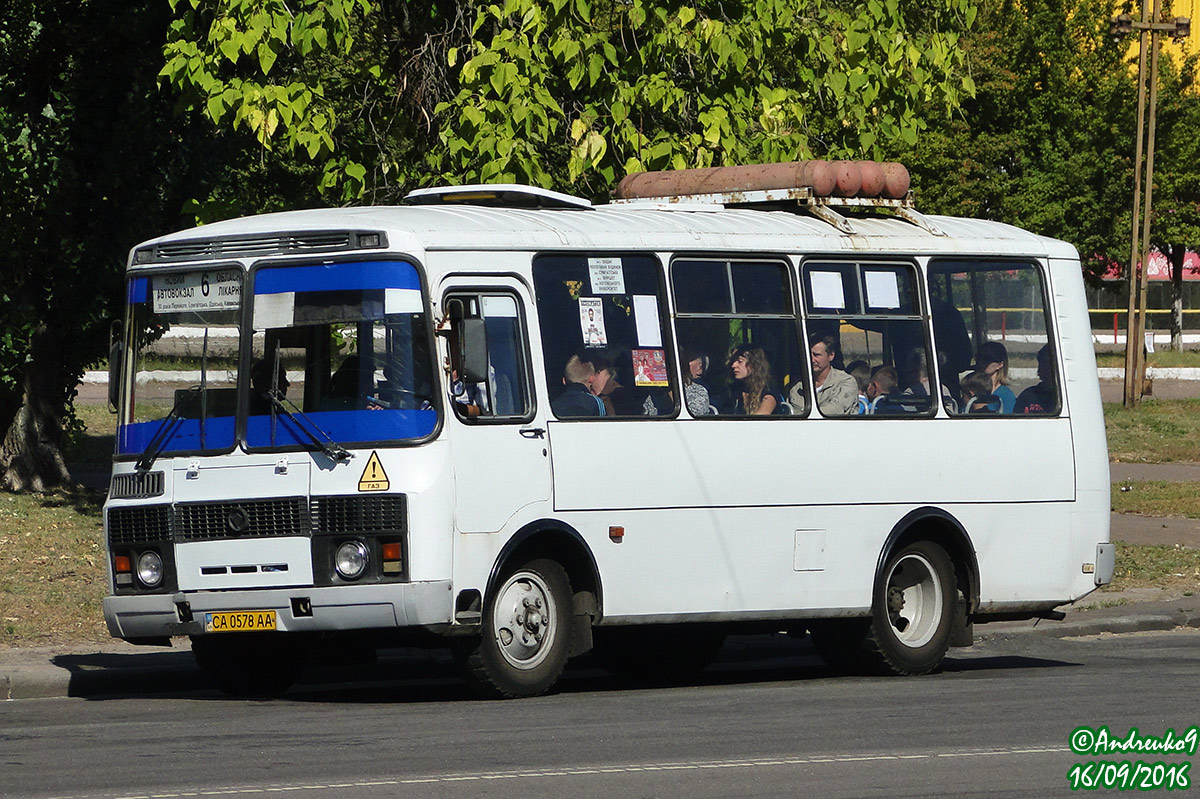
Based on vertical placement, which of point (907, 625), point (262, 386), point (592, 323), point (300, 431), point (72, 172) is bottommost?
point (907, 625)

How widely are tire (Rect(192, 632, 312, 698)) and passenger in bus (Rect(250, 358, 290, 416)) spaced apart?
1484mm

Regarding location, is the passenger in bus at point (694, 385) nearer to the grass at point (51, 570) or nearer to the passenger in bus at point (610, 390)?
the passenger in bus at point (610, 390)

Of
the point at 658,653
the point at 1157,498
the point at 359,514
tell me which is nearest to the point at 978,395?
the point at 658,653

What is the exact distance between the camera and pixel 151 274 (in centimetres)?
1127

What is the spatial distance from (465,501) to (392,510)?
15.8 inches

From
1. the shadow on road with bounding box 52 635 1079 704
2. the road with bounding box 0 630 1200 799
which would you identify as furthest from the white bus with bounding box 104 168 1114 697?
the road with bounding box 0 630 1200 799

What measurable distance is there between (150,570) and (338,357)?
157 cm

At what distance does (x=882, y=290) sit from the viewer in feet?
42.0

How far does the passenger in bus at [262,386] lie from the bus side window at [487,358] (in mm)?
940

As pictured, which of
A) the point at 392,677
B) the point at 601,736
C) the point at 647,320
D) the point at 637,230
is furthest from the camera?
the point at 392,677

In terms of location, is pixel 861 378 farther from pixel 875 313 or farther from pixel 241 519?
pixel 241 519

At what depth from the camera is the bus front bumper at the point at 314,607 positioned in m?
10.2

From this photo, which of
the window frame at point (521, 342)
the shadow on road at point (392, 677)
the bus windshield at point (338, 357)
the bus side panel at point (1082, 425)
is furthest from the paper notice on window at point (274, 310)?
the bus side panel at point (1082, 425)

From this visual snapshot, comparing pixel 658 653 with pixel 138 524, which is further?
pixel 658 653
